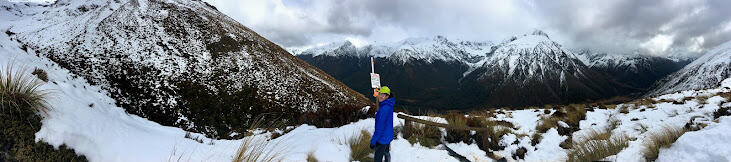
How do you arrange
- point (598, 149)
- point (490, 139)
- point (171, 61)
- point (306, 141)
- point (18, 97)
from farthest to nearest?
point (171, 61)
point (490, 139)
point (306, 141)
point (598, 149)
point (18, 97)

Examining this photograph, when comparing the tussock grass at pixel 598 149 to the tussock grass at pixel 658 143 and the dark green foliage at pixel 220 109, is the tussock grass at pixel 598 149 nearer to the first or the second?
the tussock grass at pixel 658 143

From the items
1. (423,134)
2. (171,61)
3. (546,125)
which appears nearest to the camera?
(423,134)

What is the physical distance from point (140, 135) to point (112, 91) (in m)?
16.5

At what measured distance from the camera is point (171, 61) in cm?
2355

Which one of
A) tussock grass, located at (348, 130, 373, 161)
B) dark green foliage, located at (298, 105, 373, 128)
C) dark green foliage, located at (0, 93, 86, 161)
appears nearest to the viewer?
dark green foliage, located at (0, 93, 86, 161)

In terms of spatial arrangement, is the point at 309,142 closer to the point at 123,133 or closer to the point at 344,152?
the point at 344,152

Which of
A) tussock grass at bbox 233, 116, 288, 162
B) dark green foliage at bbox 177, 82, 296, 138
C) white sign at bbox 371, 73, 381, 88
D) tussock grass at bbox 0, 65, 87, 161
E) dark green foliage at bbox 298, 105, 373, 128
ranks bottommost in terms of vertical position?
dark green foliage at bbox 177, 82, 296, 138

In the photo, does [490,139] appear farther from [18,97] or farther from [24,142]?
[18,97]

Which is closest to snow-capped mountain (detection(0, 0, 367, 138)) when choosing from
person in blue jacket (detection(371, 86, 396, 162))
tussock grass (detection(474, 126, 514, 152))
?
person in blue jacket (detection(371, 86, 396, 162))

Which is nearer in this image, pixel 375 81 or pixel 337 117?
pixel 375 81

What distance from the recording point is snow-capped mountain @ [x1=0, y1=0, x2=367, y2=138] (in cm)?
1909

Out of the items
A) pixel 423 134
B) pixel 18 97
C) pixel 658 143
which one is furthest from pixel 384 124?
pixel 18 97

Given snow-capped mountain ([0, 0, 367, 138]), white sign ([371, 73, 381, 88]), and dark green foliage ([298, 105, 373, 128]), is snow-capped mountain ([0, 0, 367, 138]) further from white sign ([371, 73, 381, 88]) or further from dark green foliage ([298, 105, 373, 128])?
white sign ([371, 73, 381, 88])

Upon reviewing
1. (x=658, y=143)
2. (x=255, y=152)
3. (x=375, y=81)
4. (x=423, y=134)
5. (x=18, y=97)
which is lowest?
(x=423, y=134)
